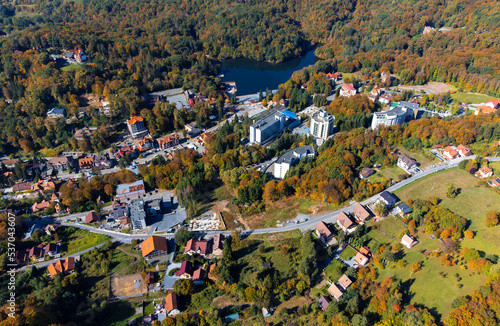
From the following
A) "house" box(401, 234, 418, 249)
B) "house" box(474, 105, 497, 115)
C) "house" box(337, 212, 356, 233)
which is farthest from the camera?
"house" box(474, 105, 497, 115)

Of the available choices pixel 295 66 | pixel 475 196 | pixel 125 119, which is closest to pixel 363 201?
pixel 475 196

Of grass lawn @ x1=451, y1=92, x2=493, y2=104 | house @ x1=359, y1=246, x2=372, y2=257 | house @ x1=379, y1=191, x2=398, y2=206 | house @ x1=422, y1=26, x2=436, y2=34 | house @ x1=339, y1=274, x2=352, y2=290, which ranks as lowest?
house @ x1=339, y1=274, x2=352, y2=290

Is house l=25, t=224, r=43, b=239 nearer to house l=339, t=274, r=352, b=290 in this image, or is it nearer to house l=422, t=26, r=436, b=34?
house l=339, t=274, r=352, b=290

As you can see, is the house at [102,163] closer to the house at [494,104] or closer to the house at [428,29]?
the house at [494,104]

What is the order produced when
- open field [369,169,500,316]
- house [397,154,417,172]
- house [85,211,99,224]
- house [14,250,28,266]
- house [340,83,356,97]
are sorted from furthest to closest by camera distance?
house [340,83,356,97] < house [397,154,417,172] < house [85,211,99,224] < house [14,250,28,266] < open field [369,169,500,316]

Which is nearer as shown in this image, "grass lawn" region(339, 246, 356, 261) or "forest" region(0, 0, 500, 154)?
"grass lawn" region(339, 246, 356, 261)

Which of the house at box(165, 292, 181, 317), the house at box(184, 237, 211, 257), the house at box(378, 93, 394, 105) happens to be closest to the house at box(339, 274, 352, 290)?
the house at box(184, 237, 211, 257)

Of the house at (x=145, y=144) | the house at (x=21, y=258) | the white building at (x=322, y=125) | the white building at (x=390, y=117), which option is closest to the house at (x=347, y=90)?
the white building at (x=390, y=117)
